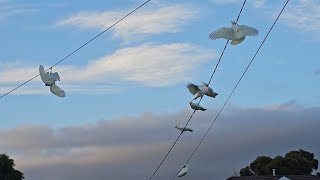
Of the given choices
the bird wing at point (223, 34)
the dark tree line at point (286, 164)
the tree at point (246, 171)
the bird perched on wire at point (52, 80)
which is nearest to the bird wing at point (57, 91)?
the bird perched on wire at point (52, 80)

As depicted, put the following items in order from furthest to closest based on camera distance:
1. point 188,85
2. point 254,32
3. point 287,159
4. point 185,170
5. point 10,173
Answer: point 287,159 → point 10,173 → point 185,170 → point 188,85 → point 254,32

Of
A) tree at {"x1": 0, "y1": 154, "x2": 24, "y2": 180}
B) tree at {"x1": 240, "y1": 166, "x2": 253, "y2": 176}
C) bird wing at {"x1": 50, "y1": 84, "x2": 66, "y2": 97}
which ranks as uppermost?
tree at {"x1": 240, "y1": 166, "x2": 253, "y2": 176}

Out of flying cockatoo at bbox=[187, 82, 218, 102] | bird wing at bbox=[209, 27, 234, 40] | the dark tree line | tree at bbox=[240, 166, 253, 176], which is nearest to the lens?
bird wing at bbox=[209, 27, 234, 40]

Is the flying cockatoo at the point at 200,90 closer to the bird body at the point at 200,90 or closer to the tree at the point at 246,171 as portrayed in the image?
the bird body at the point at 200,90

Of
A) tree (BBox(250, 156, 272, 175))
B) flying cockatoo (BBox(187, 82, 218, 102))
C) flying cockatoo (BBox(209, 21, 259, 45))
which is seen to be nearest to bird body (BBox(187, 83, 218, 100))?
flying cockatoo (BBox(187, 82, 218, 102))

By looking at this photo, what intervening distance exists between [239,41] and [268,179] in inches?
1718

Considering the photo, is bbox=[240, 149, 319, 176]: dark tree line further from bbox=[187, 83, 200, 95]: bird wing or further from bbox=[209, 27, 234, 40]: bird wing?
bbox=[209, 27, 234, 40]: bird wing

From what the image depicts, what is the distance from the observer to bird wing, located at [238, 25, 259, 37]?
477 cm

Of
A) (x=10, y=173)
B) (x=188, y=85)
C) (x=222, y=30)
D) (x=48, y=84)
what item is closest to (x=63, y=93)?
(x=48, y=84)

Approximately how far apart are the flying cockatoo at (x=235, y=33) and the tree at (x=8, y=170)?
156ft

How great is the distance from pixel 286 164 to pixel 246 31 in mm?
57608

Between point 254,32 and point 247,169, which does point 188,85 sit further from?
point 247,169

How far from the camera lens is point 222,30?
4832mm

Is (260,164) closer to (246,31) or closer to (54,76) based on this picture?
(54,76)
